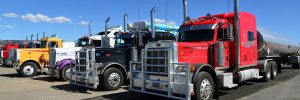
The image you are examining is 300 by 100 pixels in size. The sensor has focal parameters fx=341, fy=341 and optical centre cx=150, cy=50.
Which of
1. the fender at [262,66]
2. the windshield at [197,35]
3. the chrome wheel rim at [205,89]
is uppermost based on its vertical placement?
the windshield at [197,35]

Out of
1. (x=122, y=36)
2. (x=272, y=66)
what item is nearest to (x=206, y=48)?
(x=122, y=36)

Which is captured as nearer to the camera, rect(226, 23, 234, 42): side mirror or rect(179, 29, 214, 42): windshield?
rect(226, 23, 234, 42): side mirror

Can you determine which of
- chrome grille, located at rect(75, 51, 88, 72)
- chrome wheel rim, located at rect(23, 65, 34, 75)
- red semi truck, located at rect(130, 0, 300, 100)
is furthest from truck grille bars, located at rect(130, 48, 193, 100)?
chrome wheel rim, located at rect(23, 65, 34, 75)

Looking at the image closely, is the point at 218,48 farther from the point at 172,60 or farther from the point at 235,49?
Answer: the point at 172,60

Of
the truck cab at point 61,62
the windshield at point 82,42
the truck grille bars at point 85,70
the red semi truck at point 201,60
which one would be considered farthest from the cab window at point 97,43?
the red semi truck at point 201,60

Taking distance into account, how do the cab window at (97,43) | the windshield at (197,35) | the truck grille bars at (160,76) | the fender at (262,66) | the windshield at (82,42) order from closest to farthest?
the truck grille bars at (160,76), the windshield at (197,35), the fender at (262,66), the cab window at (97,43), the windshield at (82,42)

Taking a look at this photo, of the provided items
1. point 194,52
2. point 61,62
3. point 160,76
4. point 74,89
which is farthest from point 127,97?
point 61,62

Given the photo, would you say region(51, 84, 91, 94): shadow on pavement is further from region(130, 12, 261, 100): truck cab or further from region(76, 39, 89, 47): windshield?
region(76, 39, 89, 47): windshield

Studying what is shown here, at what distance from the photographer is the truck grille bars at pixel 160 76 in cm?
878

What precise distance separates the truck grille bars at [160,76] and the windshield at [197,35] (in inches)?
85.3

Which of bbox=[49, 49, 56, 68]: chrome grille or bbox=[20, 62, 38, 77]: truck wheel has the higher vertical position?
bbox=[49, 49, 56, 68]: chrome grille

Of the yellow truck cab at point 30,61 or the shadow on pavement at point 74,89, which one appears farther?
the yellow truck cab at point 30,61

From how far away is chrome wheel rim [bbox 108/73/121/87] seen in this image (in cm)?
1262

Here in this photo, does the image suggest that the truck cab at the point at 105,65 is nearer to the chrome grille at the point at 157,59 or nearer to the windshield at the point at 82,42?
the chrome grille at the point at 157,59
